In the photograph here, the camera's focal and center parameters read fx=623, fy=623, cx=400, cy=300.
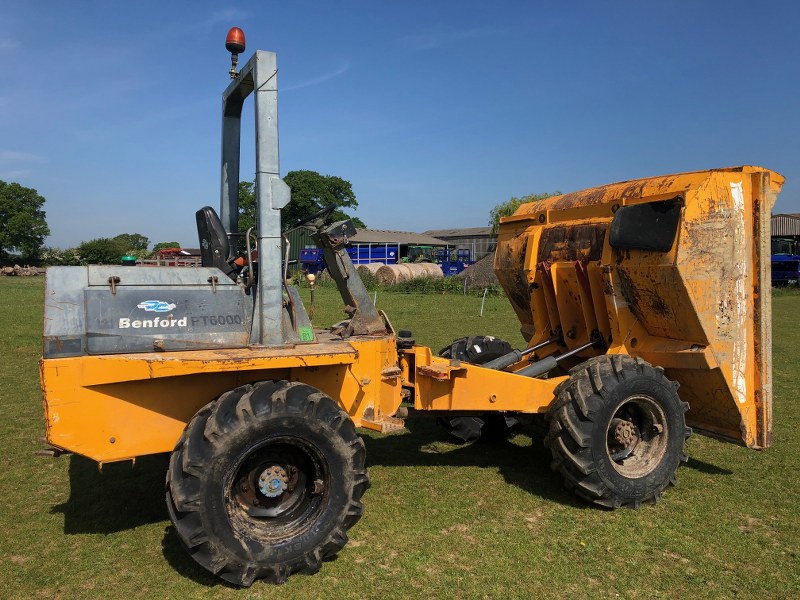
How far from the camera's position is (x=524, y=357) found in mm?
6910

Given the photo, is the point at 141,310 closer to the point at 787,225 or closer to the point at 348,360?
the point at 348,360

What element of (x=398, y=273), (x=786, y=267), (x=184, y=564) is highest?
(x=786, y=267)

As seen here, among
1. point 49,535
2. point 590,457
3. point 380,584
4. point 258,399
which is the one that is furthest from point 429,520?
point 49,535

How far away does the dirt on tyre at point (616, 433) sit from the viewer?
5.12m

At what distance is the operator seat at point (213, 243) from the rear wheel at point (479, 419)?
3.04 meters

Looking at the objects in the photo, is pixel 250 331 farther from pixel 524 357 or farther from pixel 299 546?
pixel 524 357

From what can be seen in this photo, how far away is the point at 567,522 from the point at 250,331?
2.89 m

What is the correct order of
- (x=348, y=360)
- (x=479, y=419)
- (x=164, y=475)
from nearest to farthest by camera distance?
(x=348, y=360) → (x=164, y=475) → (x=479, y=419)

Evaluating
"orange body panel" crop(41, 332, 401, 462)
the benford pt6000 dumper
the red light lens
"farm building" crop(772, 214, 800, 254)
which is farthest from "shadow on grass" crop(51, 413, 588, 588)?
"farm building" crop(772, 214, 800, 254)

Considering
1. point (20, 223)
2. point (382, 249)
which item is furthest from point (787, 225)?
point (20, 223)

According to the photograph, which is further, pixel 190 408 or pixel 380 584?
pixel 190 408

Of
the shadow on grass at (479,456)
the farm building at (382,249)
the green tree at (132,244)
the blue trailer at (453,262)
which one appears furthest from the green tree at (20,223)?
the shadow on grass at (479,456)

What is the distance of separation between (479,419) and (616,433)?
1742mm

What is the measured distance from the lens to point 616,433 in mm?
5531
